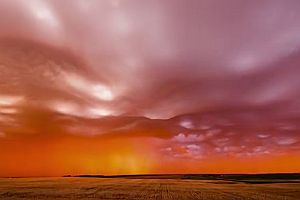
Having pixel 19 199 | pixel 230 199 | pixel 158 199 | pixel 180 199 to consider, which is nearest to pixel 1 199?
pixel 19 199

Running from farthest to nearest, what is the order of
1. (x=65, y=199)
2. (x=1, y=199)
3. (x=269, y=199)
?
(x=269, y=199) → (x=65, y=199) → (x=1, y=199)

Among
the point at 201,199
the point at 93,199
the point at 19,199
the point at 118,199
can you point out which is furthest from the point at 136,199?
the point at 19,199

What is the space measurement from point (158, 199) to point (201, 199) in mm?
4602

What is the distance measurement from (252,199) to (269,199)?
197 cm

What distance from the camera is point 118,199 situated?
32344 millimetres

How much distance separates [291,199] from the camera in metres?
34.3

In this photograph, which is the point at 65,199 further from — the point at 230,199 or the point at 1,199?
the point at 230,199

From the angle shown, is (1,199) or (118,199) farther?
(118,199)

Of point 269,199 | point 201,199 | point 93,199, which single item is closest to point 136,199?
point 93,199

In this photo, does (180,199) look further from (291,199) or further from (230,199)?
(291,199)

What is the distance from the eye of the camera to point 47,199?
31.2 m

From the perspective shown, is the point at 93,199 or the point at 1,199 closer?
the point at 1,199

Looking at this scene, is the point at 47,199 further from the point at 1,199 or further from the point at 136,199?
the point at 136,199

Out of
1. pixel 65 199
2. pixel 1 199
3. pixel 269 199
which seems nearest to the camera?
pixel 1 199
